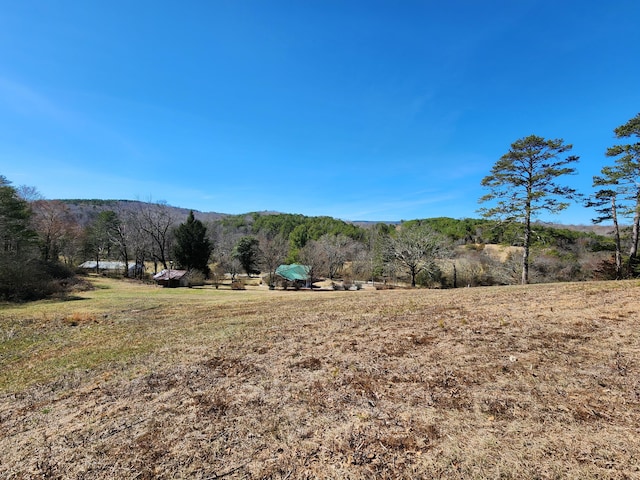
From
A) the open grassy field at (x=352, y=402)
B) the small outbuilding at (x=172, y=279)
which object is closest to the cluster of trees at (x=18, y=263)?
the small outbuilding at (x=172, y=279)

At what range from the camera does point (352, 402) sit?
387 centimetres

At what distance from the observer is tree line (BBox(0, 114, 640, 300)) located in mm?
19938

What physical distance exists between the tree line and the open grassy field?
52.7 feet

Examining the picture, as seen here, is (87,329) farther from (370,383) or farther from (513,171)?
(513,171)

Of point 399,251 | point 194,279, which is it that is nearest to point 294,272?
point 194,279

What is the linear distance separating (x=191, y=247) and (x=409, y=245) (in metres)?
31.3

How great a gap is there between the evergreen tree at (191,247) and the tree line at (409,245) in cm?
14

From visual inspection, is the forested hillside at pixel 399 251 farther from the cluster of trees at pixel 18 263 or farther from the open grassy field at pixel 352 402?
the open grassy field at pixel 352 402

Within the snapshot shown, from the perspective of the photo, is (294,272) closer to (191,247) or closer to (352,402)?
(191,247)

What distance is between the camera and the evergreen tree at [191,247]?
43.1 m

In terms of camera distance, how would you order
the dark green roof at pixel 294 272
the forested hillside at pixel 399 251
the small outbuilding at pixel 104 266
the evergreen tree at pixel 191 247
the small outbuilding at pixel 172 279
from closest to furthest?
the forested hillside at pixel 399 251
the small outbuilding at pixel 172 279
the dark green roof at pixel 294 272
the evergreen tree at pixel 191 247
the small outbuilding at pixel 104 266

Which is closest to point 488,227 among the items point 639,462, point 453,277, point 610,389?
point 453,277

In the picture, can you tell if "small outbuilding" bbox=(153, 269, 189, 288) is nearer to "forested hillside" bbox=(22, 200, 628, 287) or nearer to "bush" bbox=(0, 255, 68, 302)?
"forested hillside" bbox=(22, 200, 628, 287)

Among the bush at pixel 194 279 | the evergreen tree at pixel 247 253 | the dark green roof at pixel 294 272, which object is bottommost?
the bush at pixel 194 279
